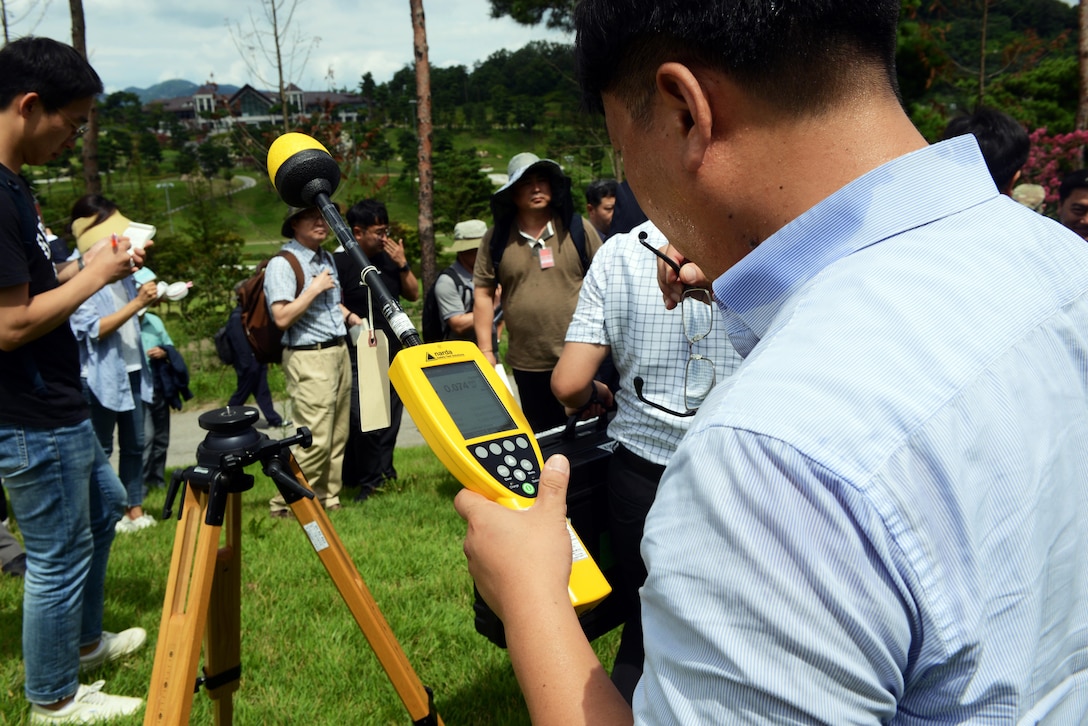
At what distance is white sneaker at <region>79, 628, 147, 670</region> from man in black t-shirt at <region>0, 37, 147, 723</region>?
1.04ft

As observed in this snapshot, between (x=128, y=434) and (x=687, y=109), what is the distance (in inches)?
199

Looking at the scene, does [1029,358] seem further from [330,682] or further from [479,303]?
[479,303]

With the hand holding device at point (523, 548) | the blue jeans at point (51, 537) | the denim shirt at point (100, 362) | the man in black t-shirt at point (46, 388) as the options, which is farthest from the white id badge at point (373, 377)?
the denim shirt at point (100, 362)

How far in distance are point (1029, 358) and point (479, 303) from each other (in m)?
4.60

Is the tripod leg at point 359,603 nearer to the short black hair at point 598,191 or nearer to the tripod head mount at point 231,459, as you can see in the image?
the tripod head mount at point 231,459

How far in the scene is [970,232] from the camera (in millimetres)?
858

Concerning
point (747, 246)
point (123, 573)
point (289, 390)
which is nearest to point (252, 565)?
point (123, 573)

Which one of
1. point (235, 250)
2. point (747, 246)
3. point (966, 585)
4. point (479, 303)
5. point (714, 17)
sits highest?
point (714, 17)

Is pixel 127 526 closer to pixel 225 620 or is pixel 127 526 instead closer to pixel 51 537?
pixel 51 537

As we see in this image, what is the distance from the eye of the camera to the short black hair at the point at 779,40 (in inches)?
35.0

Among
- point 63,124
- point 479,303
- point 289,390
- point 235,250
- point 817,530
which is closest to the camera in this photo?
point 817,530

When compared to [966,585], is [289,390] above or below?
below

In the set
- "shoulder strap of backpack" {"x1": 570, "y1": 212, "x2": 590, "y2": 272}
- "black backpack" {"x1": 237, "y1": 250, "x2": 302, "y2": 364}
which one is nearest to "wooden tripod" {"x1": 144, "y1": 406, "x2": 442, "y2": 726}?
"shoulder strap of backpack" {"x1": 570, "y1": 212, "x2": 590, "y2": 272}

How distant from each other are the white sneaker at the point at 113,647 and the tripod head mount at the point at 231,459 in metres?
1.67
